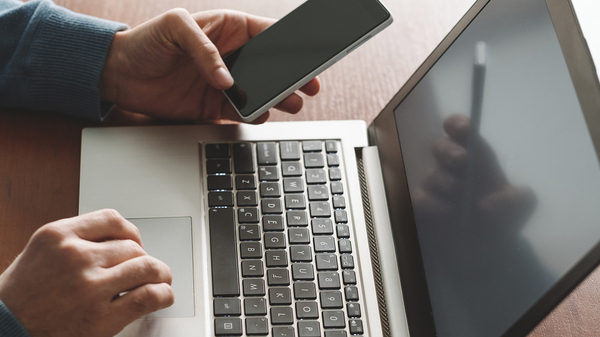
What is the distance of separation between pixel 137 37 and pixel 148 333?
38 centimetres

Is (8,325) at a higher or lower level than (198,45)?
lower

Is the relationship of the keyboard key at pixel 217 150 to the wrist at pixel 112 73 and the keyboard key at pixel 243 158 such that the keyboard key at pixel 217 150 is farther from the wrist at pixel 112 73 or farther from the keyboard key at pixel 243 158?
the wrist at pixel 112 73

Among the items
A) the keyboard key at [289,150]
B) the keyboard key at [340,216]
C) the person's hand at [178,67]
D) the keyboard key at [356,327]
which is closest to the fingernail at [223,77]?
the person's hand at [178,67]

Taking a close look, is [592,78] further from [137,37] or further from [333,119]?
[137,37]

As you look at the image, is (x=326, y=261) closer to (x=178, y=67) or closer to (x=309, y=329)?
(x=309, y=329)

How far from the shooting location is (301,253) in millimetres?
525

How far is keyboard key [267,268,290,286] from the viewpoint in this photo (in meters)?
0.51

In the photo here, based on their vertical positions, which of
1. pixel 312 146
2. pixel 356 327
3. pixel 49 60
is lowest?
pixel 356 327

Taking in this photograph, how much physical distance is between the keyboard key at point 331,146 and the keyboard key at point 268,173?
0.08m

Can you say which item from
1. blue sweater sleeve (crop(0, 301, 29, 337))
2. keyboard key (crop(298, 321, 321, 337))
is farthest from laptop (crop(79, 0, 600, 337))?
blue sweater sleeve (crop(0, 301, 29, 337))

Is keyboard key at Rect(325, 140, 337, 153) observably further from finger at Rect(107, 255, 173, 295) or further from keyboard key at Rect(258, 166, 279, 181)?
finger at Rect(107, 255, 173, 295)

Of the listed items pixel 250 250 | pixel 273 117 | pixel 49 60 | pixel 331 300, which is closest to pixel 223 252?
pixel 250 250

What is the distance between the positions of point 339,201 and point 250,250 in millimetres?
128

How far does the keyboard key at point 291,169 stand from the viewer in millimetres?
581
